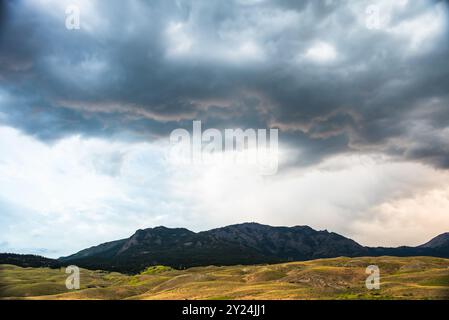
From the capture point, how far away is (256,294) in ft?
430

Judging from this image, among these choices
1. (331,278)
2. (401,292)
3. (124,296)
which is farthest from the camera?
(124,296)

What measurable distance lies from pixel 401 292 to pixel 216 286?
75546mm
